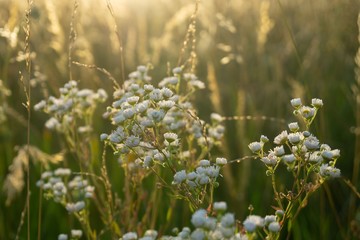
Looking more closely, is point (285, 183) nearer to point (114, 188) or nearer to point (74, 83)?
point (114, 188)

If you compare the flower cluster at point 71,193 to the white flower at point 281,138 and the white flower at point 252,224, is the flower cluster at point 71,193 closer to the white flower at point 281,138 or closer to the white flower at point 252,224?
the white flower at point 281,138

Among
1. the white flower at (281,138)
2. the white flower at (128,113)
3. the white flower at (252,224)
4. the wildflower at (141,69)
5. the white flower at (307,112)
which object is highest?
the wildflower at (141,69)

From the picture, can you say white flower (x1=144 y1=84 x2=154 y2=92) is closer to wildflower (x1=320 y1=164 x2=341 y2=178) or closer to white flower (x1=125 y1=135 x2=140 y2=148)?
white flower (x1=125 y1=135 x2=140 y2=148)

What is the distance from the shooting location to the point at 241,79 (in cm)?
371

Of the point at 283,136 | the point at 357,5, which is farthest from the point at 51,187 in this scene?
the point at 357,5

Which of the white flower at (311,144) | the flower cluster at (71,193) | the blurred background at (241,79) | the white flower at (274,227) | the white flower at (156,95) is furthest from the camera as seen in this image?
the blurred background at (241,79)

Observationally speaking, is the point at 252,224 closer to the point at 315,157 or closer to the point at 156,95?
the point at 315,157

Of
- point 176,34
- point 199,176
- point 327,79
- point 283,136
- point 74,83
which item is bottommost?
point 199,176

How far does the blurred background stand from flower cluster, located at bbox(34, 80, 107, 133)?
0.22 m

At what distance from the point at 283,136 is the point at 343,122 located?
2281 mm

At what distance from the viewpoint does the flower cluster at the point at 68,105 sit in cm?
217

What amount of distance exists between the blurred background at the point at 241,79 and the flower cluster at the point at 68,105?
224 mm

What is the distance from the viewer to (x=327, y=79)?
3.87 m

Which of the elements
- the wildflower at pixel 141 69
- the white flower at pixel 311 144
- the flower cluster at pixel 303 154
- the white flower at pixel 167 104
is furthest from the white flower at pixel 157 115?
the wildflower at pixel 141 69
